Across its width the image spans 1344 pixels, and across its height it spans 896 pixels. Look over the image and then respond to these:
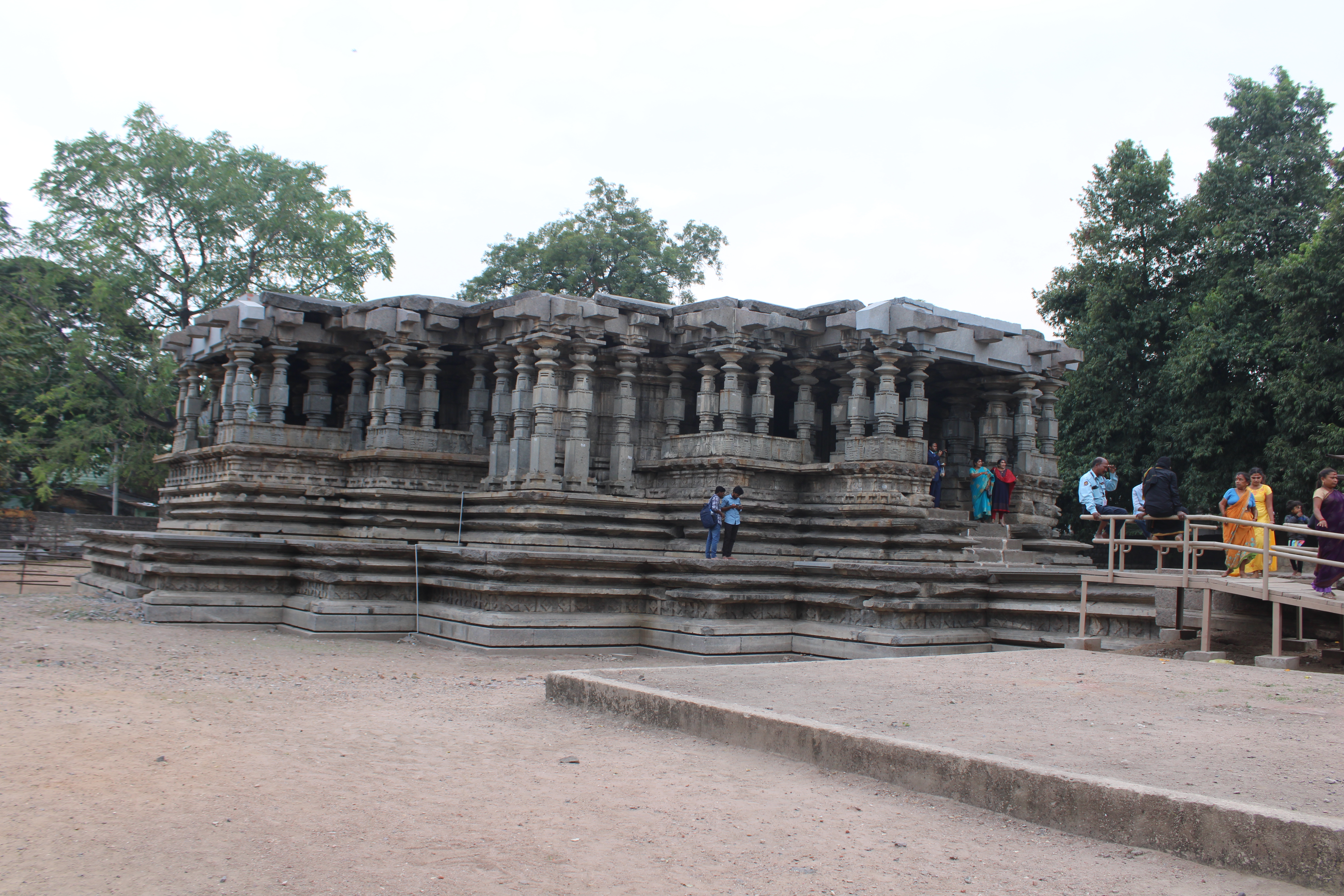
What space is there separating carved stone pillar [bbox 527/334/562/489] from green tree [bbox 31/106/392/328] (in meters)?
17.7

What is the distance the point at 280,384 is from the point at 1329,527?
1456cm

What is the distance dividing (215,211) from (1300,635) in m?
28.8

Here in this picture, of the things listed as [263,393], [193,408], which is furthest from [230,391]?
[193,408]

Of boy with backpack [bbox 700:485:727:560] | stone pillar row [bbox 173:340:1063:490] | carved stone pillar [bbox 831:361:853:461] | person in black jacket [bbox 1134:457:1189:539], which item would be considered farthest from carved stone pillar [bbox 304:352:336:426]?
person in black jacket [bbox 1134:457:1189:539]

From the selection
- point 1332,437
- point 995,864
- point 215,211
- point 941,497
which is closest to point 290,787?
point 995,864

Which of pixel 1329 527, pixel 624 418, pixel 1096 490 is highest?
pixel 624 418

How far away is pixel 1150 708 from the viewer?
636cm

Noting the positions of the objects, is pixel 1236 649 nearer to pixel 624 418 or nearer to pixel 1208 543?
pixel 1208 543

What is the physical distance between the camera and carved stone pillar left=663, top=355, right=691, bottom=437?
1628cm

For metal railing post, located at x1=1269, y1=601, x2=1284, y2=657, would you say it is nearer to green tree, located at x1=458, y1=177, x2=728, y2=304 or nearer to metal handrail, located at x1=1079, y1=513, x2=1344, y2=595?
metal handrail, located at x1=1079, y1=513, x2=1344, y2=595

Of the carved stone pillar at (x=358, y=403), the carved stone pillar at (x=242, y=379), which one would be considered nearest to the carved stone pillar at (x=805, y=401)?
the carved stone pillar at (x=358, y=403)

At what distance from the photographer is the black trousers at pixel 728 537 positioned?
13461 mm

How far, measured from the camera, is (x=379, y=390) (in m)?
16.6

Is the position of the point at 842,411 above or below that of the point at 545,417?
above
